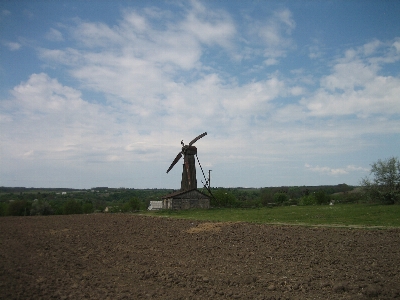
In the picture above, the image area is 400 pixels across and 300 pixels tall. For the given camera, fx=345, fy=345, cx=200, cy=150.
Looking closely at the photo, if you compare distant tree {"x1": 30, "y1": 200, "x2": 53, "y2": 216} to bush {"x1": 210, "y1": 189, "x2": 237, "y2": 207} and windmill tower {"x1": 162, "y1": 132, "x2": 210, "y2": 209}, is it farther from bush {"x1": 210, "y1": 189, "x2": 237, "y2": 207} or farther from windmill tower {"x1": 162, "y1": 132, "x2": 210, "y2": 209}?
bush {"x1": 210, "y1": 189, "x2": 237, "y2": 207}

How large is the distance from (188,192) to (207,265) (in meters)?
33.7

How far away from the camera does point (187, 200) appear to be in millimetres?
47781

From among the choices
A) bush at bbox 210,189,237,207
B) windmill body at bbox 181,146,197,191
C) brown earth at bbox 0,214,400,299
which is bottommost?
brown earth at bbox 0,214,400,299

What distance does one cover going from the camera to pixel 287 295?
10.8m

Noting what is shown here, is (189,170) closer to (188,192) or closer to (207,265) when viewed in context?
(188,192)

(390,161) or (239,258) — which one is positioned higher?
(390,161)

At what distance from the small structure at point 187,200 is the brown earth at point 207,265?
24626 millimetres

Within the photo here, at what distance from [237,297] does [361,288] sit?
405 cm

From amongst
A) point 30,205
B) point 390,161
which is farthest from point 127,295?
point 30,205

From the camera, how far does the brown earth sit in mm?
11195

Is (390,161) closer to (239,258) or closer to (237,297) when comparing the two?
(239,258)

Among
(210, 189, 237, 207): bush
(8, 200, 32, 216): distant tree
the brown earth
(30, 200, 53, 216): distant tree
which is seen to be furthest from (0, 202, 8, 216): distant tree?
the brown earth

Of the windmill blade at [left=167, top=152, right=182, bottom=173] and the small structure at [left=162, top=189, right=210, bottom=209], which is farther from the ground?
the windmill blade at [left=167, top=152, right=182, bottom=173]

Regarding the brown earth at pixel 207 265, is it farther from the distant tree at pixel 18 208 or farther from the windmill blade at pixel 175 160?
the distant tree at pixel 18 208
